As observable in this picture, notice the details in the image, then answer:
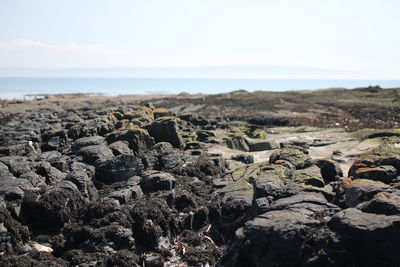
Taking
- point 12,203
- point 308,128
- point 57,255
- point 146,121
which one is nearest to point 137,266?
point 57,255

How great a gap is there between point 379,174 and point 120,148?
12187 mm

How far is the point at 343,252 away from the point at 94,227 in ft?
24.2

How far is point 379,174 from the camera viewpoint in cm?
1224

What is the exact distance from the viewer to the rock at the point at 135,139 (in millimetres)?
20750

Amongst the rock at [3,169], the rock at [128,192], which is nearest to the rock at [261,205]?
the rock at [128,192]

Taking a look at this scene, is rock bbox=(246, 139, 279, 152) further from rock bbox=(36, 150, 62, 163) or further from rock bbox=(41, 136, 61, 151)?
rock bbox=(36, 150, 62, 163)

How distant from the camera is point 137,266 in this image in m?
10.5

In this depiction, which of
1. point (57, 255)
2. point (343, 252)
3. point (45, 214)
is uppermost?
point (343, 252)

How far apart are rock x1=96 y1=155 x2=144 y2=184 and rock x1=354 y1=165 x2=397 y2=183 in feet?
31.1

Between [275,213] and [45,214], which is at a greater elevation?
[275,213]

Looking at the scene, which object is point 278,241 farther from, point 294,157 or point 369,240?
point 294,157

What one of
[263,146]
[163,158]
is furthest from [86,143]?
[263,146]

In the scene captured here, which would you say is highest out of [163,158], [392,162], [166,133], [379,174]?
[392,162]

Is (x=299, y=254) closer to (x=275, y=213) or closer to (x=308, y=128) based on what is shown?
(x=275, y=213)
